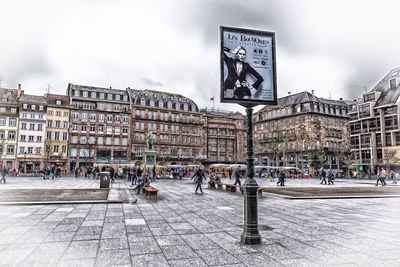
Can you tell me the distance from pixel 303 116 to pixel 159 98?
36.7 meters

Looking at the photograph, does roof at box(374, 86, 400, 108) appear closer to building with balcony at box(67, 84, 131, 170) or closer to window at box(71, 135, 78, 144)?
building with balcony at box(67, 84, 131, 170)

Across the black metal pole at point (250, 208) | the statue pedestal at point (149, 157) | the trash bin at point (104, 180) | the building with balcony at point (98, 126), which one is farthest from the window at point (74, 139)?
the black metal pole at point (250, 208)

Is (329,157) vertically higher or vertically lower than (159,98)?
lower

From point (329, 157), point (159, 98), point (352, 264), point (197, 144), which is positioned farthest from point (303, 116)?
point (352, 264)

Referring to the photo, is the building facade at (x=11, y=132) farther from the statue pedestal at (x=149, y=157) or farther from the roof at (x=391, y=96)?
the roof at (x=391, y=96)

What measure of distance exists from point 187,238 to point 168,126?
2733 inches

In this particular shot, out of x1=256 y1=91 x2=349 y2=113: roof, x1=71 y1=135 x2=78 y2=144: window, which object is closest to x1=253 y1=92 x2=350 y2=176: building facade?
x1=256 y1=91 x2=349 y2=113: roof

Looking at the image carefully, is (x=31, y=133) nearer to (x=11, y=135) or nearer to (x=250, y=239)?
(x=11, y=135)

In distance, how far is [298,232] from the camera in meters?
7.46

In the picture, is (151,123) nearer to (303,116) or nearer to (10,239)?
(303,116)

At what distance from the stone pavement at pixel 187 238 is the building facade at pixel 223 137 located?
237ft

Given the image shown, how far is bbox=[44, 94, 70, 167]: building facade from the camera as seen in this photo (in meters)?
62.9

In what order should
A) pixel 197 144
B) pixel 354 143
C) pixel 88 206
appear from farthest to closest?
pixel 197 144 < pixel 354 143 < pixel 88 206

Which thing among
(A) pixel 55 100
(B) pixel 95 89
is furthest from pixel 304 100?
(A) pixel 55 100
